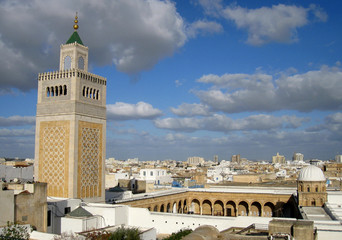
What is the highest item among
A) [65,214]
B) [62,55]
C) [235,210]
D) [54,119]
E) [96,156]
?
[62,55]

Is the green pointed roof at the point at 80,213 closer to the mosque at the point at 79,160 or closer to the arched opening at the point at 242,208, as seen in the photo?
the mosque at the point at 79,160

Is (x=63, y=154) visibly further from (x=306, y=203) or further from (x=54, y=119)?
(x=306, y=203)

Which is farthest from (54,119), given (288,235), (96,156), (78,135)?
(288,235)

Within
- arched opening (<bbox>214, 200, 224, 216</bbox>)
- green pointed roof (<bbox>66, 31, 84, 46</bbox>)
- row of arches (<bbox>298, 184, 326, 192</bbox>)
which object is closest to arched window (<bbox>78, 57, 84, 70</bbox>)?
green pointed roof (<bbox>66, 31, 84, 46</bbox>)

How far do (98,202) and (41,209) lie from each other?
18.8ft

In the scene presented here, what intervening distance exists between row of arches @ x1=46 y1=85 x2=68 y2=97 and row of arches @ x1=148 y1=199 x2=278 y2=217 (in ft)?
44.3

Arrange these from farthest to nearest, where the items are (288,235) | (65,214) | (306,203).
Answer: (306,203)
(65,214)
(288,235)

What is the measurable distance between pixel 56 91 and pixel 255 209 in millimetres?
20328

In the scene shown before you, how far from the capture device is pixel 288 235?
11867mm

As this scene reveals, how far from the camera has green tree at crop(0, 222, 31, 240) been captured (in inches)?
565

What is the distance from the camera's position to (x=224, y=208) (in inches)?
1325

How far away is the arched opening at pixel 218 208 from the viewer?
34.6 meters

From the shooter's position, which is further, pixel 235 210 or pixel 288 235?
pixel 235 210

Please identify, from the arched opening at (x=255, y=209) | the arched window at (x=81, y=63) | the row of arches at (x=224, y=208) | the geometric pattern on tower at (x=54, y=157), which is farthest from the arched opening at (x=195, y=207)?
the arched window at (x=81, y=63)
